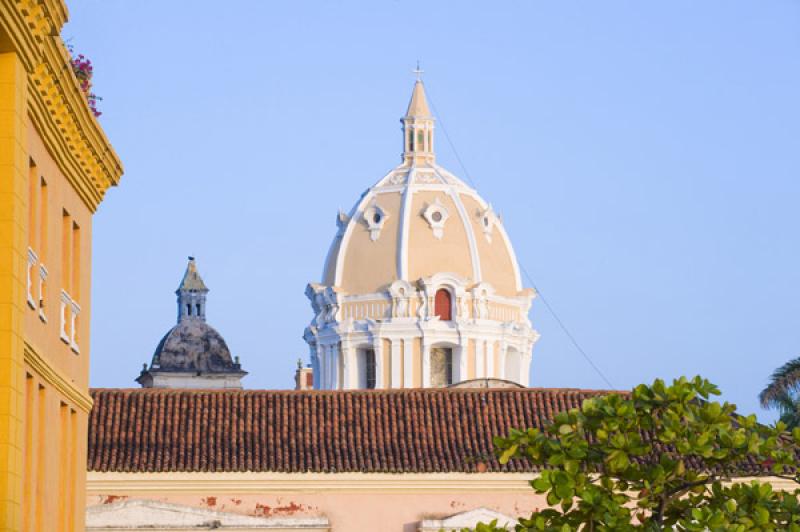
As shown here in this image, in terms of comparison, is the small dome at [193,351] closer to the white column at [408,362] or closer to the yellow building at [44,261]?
the white column at [408,362]

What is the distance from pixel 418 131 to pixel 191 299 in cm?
1219

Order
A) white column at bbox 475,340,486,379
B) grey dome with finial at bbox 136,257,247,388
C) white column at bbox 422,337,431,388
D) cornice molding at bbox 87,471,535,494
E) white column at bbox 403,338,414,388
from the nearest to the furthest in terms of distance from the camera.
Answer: cornice molding at bbox 87,471,535,494 < grey dome with finial at bbox 136,257,247,388 < white column at bbox 403,338,414,388 < white column at bbox 422,337,431,388 < white column at bbox 475,340,486,379

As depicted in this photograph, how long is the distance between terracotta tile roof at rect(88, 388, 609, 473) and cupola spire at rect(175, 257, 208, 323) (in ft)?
129

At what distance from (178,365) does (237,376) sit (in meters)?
Result: 2.11

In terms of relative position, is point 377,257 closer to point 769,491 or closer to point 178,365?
point 178,365

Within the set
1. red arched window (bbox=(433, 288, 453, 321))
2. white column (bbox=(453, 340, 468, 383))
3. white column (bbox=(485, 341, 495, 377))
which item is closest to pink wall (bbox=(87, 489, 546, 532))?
white column (bbox=(453, 340, 468, 383))

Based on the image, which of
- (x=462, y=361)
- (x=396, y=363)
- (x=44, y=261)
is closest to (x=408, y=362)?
(x=396, y=363)

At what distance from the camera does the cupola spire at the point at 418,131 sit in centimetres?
8488

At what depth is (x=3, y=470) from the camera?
15.2 meters

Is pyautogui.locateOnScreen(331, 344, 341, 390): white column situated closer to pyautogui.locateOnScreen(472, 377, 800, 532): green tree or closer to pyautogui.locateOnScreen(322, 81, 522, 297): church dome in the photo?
pyautogui.locateOnScreen(322, 81, 522, 297): church dome

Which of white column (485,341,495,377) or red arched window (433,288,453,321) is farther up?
red arched window (433,288,453,321)

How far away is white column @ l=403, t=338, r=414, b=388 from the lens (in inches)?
3150

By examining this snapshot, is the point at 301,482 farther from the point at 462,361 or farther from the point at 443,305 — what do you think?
the point at 443,305

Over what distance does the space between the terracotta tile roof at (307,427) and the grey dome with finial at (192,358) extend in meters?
35.1
